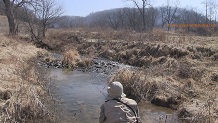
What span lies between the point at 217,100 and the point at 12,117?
18.9ft

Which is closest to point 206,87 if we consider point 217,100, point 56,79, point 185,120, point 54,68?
point 217,100

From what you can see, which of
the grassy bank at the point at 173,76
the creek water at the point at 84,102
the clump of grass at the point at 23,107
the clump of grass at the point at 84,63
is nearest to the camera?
the clump of grass at the point at 23,107

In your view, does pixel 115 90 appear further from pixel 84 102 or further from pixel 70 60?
pixel 70 60

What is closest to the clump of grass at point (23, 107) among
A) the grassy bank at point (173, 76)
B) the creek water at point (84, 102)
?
the creek water at point (84, 102)

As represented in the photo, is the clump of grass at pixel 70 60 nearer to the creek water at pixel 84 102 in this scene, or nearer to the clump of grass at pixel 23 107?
the creek water at pixel 84 102

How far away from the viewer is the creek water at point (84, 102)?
7.72 m

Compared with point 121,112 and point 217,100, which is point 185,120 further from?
point 121,112

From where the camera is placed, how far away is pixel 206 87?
9.97m

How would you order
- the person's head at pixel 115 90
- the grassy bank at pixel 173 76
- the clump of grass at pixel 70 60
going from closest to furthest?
the person's head at pixel 115 90 < the grassy bank at pixel 173 76 < the clump of grass at pixel 70 60

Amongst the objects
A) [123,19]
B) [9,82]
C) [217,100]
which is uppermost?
[123,19]

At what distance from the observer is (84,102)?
9188mm

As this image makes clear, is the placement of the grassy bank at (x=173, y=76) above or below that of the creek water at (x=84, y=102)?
above

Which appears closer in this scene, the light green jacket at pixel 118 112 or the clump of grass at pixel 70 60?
the light green jacket at pixel 118 112

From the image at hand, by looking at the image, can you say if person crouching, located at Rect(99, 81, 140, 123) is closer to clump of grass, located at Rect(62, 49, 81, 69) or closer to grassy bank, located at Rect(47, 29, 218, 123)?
grassy bank, located at Rect(47, 29, 218, 123)
